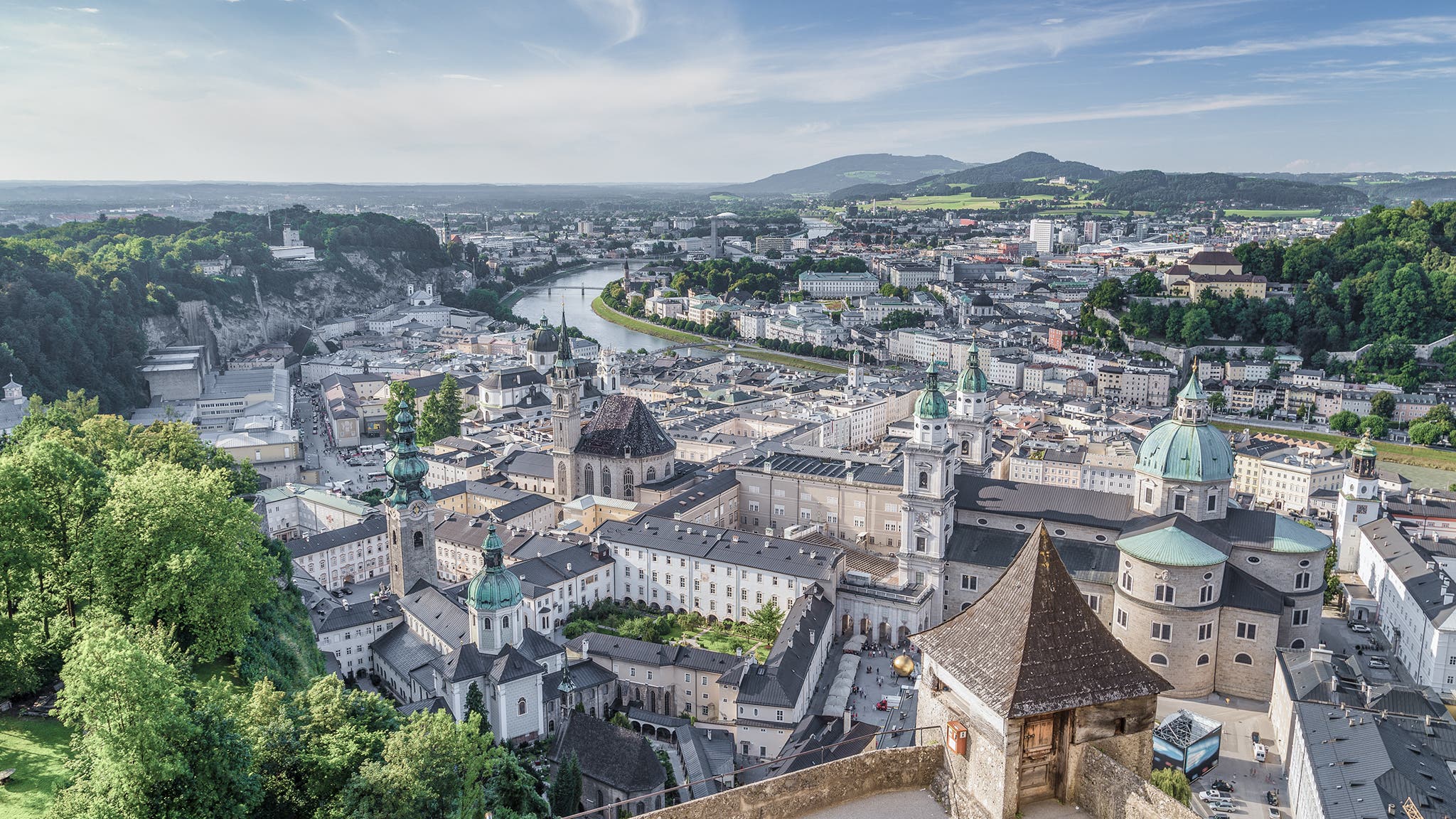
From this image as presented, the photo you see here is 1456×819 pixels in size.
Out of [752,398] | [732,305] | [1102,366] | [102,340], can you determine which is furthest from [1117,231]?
[102,340]

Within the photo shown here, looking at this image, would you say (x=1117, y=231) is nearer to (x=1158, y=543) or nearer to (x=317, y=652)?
(x=1158, y=543)

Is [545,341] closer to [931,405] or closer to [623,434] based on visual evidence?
[623,434]

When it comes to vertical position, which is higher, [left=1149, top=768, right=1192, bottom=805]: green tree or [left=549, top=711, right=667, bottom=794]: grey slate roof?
[left=1149, top=768, right=1192, bottom=805]: green tree

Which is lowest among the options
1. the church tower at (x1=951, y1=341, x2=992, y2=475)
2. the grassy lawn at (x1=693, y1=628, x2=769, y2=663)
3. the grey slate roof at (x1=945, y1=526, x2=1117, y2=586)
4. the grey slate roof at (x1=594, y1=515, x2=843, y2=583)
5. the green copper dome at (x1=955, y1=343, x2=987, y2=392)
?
the grassy lawn at (x1=693, y1=628, x2=769, y2=663)

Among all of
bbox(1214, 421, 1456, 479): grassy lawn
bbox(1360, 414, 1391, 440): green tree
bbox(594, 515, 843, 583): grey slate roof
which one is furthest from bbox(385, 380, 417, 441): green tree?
bbox(1360, 414, 1391, 440): green tree

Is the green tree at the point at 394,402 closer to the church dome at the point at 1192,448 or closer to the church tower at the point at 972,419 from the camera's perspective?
the church tower at the point at 972,419

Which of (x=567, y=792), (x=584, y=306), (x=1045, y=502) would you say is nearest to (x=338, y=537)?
(x=567, y=792)

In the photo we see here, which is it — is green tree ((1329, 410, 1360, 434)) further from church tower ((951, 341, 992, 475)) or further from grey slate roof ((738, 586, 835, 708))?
grey slate roof ((738, 586, 835, 708))
